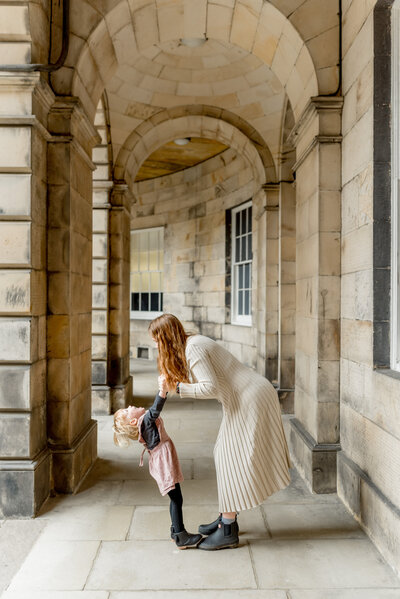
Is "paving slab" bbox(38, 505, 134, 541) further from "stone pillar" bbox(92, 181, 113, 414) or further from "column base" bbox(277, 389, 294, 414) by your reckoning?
"column base" bbox(277, 389, 294, 414)

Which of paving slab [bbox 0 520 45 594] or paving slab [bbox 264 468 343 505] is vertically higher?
paving slab [bbox 264 468 343 505]

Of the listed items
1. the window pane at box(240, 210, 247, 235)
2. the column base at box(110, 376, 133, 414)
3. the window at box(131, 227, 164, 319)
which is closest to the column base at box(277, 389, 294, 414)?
the column base at box(110, 376, 133, 414)

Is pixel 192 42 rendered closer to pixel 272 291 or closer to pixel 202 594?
pixel 272 291

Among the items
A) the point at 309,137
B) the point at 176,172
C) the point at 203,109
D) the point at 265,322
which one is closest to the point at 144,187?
the point at 176,172

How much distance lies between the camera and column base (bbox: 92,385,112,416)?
643 centimetres

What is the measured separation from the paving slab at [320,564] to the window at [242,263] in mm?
6031

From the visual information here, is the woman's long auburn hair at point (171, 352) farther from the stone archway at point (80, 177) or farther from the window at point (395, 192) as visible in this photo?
the window at point (395, 192)

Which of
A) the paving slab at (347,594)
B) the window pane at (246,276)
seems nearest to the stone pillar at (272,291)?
the window pane at (246,276)

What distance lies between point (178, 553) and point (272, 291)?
4.66 meters

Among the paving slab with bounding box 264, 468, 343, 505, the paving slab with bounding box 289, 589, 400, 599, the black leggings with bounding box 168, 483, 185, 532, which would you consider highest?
the black leggings with bounding box 168, 483, 185, 532

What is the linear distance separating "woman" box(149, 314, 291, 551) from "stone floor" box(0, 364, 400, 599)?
276 mm

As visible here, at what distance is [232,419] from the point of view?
2.82 metres

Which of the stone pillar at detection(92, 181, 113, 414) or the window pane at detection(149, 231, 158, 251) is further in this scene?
the window pane at detection(149, 231, 158, 251)

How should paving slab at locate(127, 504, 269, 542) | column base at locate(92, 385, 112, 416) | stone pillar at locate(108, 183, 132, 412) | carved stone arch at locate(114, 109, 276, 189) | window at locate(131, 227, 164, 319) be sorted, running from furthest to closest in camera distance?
1. window at locate(131, 227, 164, 319)
2. carved stone arch at locate(114, 109, 276, 189)
3. stone pillar at locate(108, 183, 132, 412)
4. column base at locate(92, 385, 112, 416)
5. paving slab at locate(127, 504, 269, 542)
